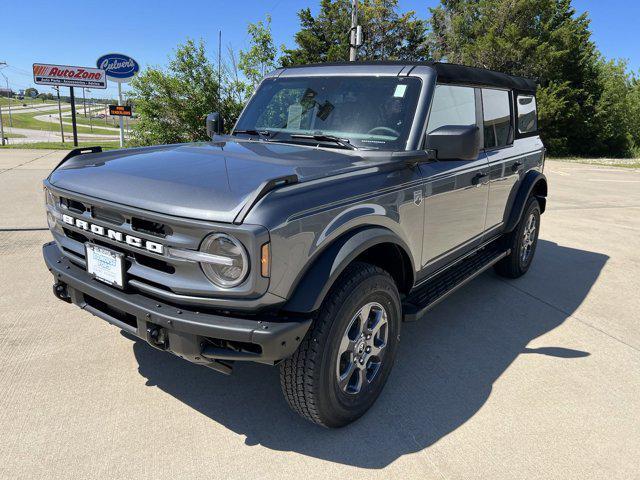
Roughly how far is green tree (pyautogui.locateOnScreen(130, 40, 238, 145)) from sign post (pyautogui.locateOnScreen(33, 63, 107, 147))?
11553 mm

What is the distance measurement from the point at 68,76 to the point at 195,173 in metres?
25.1

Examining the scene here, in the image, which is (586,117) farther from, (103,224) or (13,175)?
(103,224)

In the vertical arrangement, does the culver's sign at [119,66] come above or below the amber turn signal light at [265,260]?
above

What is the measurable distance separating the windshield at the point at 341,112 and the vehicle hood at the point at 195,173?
0.22 m

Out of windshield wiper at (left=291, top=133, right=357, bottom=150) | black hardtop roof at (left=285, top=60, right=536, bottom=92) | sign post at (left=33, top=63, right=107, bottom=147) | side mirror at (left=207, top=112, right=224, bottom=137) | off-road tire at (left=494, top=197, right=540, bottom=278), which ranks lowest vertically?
off-road tire at (left=494, top=197, right=540, bottom=278)

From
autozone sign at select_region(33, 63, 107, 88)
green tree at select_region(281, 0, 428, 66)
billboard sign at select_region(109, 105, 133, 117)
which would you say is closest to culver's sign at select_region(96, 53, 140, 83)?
billboard sign at select_region(109, 105, 133, 117)

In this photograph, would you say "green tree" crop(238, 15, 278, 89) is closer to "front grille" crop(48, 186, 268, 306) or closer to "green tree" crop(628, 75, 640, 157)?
"front grille" crop(48, 186, 268, 306)

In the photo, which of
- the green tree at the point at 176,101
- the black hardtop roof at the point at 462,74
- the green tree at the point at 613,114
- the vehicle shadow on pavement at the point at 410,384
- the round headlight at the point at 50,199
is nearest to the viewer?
the vehicle shadow on pavement at the point at 410,384

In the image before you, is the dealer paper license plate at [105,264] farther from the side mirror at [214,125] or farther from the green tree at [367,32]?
the green tree at [367,32]

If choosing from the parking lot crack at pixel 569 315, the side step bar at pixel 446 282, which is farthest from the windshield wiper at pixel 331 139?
the parking lot crack at pixel 569 315

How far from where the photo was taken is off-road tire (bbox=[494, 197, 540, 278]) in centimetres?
472

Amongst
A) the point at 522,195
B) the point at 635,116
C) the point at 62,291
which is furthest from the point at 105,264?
the point at 635,116

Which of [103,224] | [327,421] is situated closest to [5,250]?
[103,224]

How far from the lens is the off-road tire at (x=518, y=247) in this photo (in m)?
4.72
